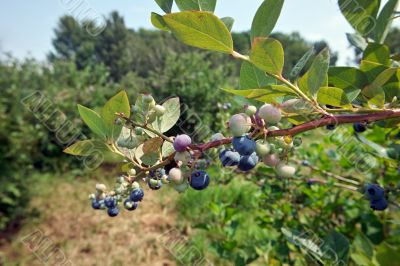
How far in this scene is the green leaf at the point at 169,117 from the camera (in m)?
0.55

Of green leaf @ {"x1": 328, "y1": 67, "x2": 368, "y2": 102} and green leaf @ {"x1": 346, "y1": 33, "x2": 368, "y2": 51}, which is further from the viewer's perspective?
green leaf @ {"x1": 346, "y1": 33, "x2": 368, "y2": 51}

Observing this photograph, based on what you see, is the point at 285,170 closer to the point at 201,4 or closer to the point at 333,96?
the point at 333,96

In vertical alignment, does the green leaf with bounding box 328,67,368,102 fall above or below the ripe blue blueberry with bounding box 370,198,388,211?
above

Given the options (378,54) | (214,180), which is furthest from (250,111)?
(214,180)

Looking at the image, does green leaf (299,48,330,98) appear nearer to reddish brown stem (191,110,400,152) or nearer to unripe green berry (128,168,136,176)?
reddish brown stem (191,110,400,152)

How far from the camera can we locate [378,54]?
21.0 inches

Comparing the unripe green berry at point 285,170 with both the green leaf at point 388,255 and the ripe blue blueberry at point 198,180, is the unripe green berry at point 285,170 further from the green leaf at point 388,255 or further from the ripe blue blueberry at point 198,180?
the green leaf at point 388,255

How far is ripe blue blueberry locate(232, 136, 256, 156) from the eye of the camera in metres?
0.43

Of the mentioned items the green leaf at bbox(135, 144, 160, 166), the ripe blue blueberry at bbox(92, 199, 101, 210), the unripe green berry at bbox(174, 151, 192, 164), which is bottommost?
the ripe blue blueberry at bbox(92, 199, 101, 210)

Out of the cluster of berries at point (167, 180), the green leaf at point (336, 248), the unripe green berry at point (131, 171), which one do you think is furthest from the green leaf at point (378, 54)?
the green leaf at point (336, 248)

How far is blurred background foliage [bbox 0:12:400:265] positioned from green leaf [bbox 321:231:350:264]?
1.9 inches

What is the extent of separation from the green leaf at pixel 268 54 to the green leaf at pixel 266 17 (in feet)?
0.14

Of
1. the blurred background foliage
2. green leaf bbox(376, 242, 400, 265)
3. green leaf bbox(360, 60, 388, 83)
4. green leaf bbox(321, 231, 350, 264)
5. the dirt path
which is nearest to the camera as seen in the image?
green leaf bbox(360, 60, 388, 83)

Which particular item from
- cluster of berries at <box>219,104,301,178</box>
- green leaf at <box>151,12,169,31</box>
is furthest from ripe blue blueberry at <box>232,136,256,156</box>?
green leaf at <box>151,12,169,31</box>
